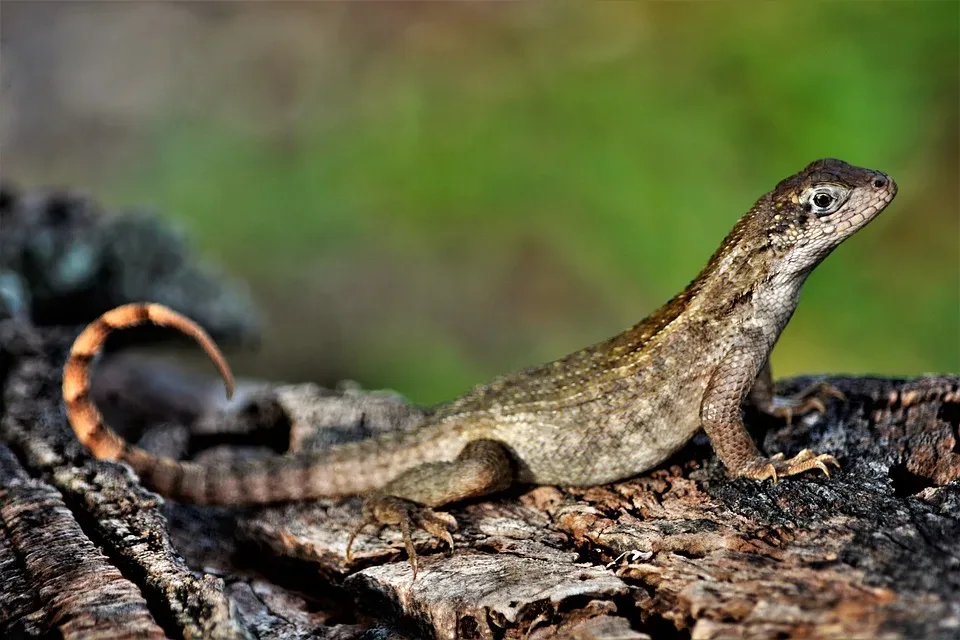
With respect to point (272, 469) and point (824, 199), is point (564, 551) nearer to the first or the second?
point (272, 469)

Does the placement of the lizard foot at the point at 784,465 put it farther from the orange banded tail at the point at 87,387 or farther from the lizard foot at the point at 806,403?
the orange banded tail at the point at 87,387

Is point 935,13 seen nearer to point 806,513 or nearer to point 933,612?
point 806,513

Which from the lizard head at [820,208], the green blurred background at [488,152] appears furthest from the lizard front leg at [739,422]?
the green blurred background at [488,152]

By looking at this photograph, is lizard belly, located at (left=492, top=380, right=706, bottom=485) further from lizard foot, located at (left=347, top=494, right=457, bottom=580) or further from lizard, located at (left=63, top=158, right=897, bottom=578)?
lizard foot, located at (left=347, top=494, right=457, bottom=580)

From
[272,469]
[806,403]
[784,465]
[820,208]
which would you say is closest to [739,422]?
[784,465]

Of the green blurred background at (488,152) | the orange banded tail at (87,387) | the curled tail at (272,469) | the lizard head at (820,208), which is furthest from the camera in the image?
the green blurred background at (488,152)

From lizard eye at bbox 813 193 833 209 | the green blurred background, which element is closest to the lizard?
lizard eye at bbox 813 193 833 209
